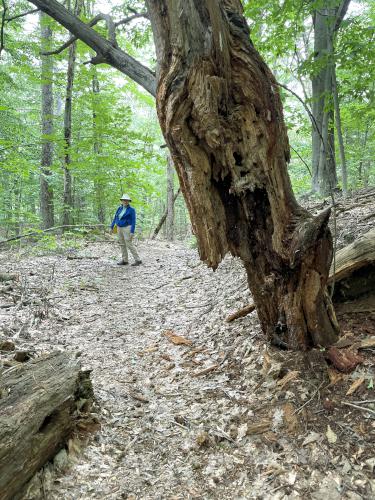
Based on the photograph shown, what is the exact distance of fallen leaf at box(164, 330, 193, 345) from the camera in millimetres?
4652

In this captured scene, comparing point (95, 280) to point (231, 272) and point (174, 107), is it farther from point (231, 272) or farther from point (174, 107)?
point (174, 107)

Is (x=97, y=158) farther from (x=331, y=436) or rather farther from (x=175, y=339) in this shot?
(x=331, y=436)

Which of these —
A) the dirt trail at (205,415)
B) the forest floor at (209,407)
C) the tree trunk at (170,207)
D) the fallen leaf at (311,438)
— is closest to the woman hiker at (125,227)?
the forest floor at (209,407)

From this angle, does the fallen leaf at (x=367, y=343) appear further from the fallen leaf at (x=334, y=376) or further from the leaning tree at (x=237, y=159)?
the fallen leaf at (x=334, y=376)

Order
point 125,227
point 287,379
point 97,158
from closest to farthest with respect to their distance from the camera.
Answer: point 287,379, point 125,227, point 97,158

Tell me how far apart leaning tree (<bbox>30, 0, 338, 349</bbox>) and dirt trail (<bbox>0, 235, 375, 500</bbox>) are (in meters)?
0.62

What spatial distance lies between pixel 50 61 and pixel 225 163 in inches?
407

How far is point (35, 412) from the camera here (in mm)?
2516

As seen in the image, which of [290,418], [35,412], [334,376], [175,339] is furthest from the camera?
[175,339]

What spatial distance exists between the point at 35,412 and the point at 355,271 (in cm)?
331

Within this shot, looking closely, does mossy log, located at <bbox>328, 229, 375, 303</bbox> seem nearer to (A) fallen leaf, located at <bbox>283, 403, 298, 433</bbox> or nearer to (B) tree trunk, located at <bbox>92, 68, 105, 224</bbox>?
(A) fallen leaf, located at <bbox>283, 403, 298, 433</bbox>

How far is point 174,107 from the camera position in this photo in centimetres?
282

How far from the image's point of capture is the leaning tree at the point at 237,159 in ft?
9.14

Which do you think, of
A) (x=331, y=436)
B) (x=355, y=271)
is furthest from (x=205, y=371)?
(x=355, y=271)
